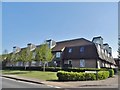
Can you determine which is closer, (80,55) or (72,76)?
(72,76)

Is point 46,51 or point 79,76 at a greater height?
point 46,51

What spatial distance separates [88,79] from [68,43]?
1276 inches

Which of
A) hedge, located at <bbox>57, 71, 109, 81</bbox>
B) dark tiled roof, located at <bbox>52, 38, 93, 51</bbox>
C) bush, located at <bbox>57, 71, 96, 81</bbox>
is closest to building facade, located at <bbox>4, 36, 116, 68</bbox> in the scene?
dark tiled roof, located at <bbox>52, 38, 93, 51</bbox>

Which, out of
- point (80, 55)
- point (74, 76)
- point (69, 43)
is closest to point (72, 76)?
point (74, 76)

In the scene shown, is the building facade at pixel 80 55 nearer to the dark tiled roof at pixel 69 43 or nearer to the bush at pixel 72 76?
the dark tiled roof at pixel 69 43

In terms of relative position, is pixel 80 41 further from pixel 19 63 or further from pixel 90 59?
pixel 19 63

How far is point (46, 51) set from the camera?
41.1 meters

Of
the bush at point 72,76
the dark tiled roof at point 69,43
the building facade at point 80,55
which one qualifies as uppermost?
the dark tiled roof at point 69,43

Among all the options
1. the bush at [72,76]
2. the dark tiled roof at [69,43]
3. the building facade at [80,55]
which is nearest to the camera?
the bush at [72,76]

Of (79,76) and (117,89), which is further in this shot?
(79,76)

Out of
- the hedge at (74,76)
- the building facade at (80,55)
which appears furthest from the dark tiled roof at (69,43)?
the hedge at (74,76)

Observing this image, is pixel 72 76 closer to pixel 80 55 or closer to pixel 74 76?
pixel 74 76

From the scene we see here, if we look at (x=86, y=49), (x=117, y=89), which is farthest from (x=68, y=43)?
(x=117, y=89)

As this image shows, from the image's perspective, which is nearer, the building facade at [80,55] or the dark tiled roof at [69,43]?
the building facade at [80,55]
